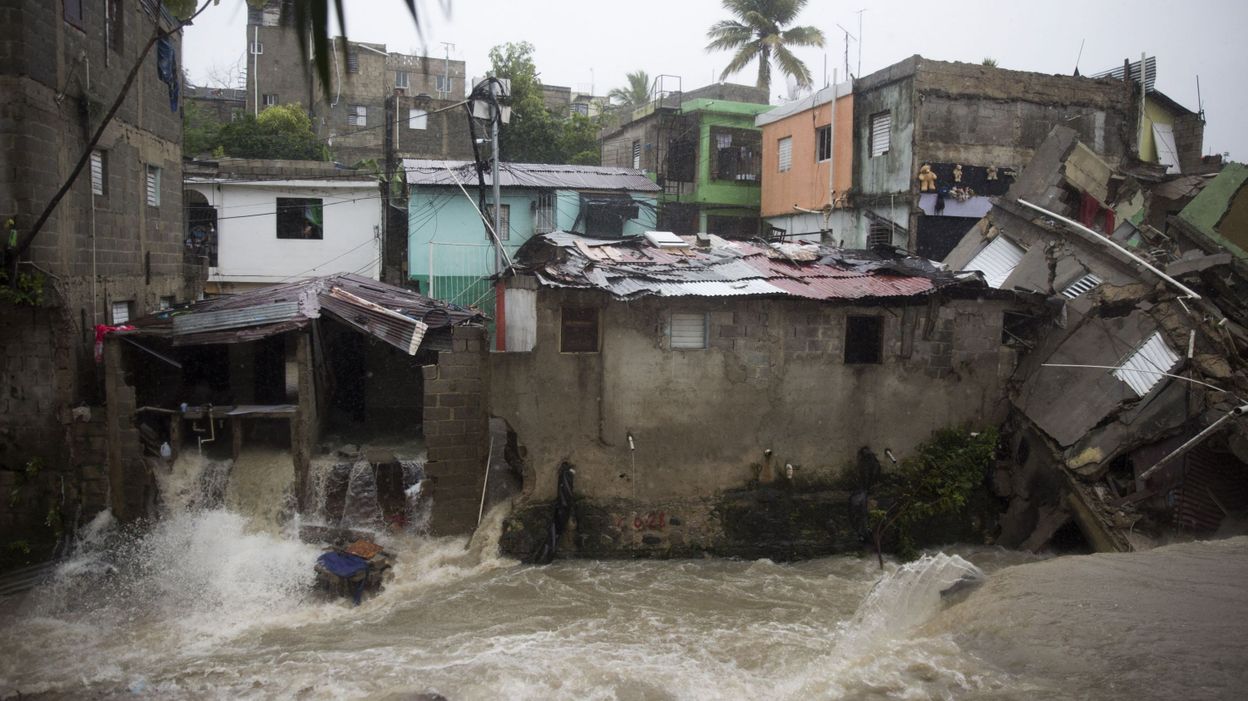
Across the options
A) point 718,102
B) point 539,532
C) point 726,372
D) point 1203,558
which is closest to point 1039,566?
point 1203,558

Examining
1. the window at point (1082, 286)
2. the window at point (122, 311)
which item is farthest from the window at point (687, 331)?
the window at point (122, 311)

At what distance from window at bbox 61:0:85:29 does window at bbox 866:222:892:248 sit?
16.5 metres

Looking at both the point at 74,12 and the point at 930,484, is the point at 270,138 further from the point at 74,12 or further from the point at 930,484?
the point at 930,484

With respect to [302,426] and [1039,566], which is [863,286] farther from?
[302,426]

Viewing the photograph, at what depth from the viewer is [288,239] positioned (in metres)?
23.6

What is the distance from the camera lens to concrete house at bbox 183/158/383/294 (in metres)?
23.0

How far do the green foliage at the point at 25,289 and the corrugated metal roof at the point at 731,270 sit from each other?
686cm

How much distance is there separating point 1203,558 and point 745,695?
206 inches

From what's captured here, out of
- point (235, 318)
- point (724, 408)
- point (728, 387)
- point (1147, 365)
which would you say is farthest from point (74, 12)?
point (1147, 365)

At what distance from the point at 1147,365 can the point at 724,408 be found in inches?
251

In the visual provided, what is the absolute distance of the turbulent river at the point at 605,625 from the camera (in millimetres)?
7406

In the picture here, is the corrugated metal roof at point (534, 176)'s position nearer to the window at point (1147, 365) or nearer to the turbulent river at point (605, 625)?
the turbulent river at point (605, 625)

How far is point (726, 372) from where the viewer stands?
1362 cm

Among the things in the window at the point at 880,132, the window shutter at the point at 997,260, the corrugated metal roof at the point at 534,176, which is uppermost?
the window at the point at 880,132
